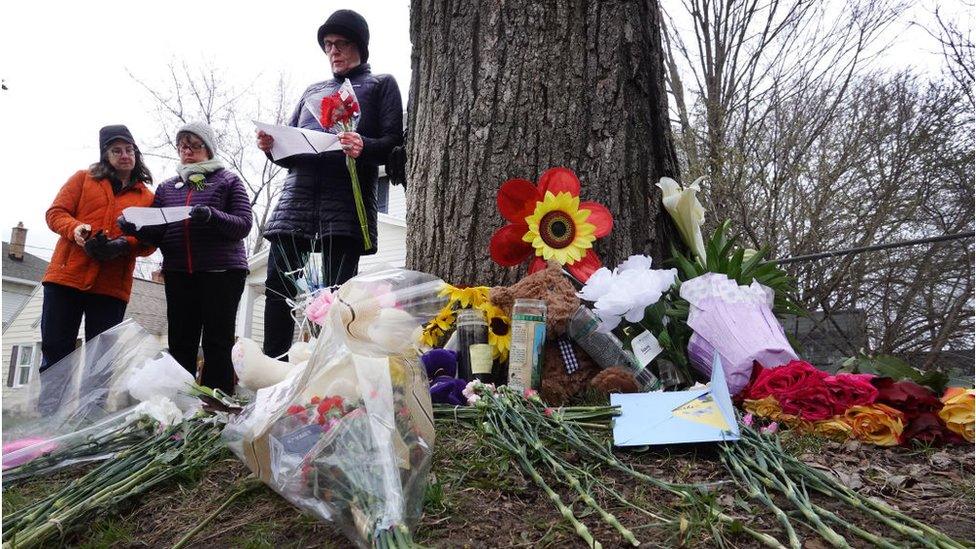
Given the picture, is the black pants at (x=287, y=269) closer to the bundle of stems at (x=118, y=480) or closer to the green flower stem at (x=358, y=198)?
the green flower stem at (x=358, y=198)

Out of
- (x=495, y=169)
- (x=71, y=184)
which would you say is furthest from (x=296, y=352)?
(x=71, y=184)

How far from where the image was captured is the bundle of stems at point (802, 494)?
1.22 meters

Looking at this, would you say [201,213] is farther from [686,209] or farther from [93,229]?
[686,209]

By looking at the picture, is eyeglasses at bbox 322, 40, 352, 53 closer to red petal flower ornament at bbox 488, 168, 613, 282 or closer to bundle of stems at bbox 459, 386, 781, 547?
red petal flower ornament at bbox 488, 168, 613, 282

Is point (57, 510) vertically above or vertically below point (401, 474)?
below

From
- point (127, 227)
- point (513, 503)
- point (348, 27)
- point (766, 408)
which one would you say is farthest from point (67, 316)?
point (766, 408)

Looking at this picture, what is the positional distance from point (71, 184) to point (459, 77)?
2.38m

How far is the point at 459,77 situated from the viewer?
2764 mm

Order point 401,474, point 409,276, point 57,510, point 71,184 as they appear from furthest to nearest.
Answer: point 71,184
point 409,276
point 57,510
point 401,474

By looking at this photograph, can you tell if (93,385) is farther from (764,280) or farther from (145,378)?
(764,280)

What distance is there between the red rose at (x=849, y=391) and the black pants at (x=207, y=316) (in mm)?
2772

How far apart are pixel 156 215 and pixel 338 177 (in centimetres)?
95

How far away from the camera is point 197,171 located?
3.64 metres

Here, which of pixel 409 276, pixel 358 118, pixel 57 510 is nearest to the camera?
pixel 57 510
